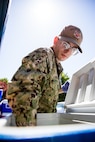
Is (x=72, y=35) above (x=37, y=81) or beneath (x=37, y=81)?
above

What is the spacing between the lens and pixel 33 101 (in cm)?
88

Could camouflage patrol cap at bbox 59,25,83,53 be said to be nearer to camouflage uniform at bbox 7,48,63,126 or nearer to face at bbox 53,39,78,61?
face at bbox 53,39,78,61

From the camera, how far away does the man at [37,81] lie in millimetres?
850

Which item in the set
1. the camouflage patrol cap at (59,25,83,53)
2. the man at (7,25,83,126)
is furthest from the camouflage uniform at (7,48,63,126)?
the camouflage patrol cap at (59,25,83,53)

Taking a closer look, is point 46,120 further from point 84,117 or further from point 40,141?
point 40,141

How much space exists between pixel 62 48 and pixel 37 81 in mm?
593

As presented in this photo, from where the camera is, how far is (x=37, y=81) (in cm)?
98

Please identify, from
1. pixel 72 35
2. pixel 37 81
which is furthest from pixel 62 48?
pixel 37 81

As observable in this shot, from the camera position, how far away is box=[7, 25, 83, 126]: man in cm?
85

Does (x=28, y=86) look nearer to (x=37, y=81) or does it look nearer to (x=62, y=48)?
(x=37, y=81)

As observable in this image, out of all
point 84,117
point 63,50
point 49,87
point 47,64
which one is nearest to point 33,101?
point 84,117

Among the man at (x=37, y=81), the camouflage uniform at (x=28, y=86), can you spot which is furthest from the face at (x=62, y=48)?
the camouflage uniform at (x=28, y=86)

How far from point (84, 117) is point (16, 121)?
31cm

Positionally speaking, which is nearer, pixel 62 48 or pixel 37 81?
pixel 37 81
